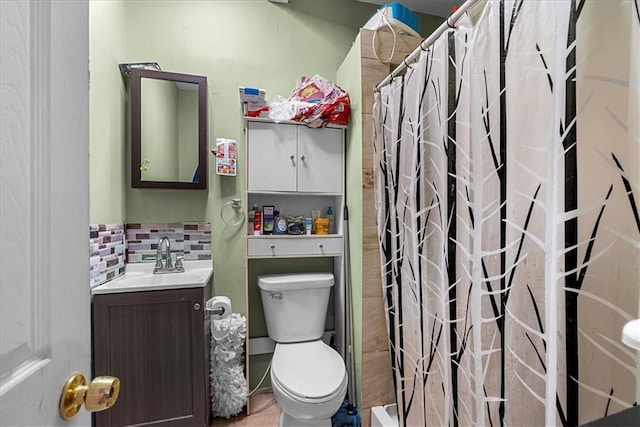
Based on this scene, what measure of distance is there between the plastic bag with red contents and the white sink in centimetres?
103

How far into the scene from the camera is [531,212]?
79cm

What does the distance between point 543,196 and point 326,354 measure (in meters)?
1.38

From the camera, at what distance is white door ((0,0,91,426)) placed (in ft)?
1.17

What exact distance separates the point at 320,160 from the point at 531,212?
1301 mm

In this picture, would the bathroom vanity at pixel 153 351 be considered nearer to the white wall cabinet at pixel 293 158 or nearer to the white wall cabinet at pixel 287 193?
the white wall cabinet at pixel 287 193

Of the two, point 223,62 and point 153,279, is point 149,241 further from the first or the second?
point 223,62

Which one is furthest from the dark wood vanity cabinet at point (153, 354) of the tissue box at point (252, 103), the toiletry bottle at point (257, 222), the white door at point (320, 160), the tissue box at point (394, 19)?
the tissue box at point (394, 19)

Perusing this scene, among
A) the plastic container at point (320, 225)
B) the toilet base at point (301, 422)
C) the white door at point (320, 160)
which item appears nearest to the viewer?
the toilet base at point (301, 422)

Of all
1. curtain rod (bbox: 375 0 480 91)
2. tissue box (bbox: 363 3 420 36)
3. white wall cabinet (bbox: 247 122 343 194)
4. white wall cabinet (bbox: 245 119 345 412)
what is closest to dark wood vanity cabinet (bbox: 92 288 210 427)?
white wall cabinet (bbox: 245 119 345 412)

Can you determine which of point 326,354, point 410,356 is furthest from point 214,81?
point 410,356

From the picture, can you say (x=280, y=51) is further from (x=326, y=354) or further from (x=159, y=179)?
(x=326, y=354)

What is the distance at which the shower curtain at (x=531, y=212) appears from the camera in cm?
67

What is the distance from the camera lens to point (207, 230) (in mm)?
1920

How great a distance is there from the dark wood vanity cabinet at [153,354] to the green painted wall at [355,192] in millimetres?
824
